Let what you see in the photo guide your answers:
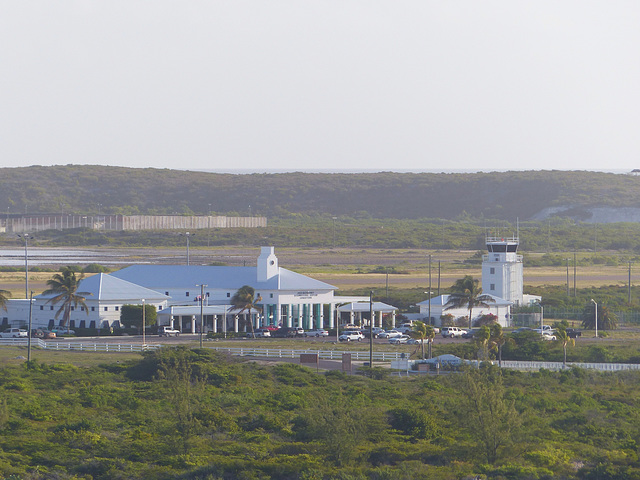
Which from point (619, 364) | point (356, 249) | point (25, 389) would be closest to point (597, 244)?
point (356, 249)

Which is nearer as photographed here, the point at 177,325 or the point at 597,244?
the point at 177,325

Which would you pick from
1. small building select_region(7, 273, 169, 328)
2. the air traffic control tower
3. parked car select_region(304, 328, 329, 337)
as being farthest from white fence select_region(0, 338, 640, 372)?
the air traffic control tower

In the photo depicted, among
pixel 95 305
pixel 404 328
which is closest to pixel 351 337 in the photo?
pixel 404 328

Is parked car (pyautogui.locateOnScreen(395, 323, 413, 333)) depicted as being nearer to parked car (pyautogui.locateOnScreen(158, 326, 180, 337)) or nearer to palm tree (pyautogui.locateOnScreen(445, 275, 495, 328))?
palm tree (pyautogui.locateOnScreen(445, 275, 495, 328))

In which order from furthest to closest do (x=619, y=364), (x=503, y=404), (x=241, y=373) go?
1. (x=619, y=364)
2. (x=241, y=373)
3. (x=503, y=404)

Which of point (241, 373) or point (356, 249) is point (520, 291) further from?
point (356, 249)

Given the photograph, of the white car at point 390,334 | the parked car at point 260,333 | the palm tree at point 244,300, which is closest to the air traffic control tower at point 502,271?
the white car at point 390,334

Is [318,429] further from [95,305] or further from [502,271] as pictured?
[502,271]
